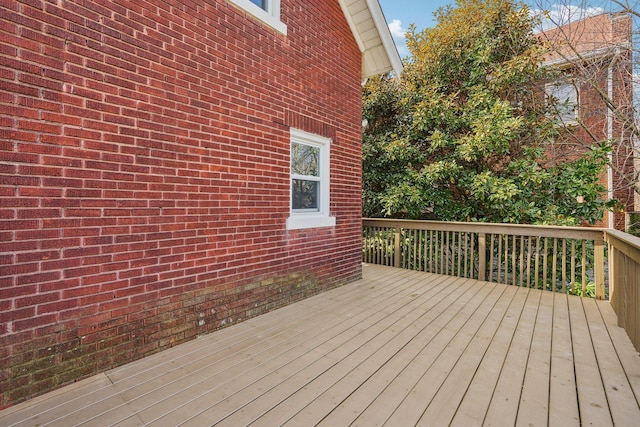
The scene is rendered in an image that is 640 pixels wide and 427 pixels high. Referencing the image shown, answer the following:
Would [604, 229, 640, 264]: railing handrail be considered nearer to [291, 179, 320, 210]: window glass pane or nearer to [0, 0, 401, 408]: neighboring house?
[0, 0, 401, 408]: neighboring house

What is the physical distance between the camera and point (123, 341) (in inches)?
98.3

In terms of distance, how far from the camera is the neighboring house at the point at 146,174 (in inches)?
79.6

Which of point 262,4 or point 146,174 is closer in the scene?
point 146,174

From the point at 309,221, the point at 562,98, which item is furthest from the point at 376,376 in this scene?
the point at 562,98

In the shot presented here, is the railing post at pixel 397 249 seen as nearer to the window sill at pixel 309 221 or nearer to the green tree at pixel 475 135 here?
the green tree at pixel 475 135

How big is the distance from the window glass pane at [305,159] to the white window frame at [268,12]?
4.65 feet

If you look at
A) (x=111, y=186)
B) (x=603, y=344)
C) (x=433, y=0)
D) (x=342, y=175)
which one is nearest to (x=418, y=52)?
(x=433, y=0)

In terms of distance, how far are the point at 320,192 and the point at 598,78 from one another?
250 inches

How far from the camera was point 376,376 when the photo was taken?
7.71 ft

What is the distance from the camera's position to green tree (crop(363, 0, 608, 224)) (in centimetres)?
583

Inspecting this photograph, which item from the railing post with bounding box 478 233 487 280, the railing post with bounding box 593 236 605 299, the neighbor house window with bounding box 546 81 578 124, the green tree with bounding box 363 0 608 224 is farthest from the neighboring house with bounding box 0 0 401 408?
the neighbor house window with bounding box 546 81 578 124

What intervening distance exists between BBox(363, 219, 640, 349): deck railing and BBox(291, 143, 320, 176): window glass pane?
2.62 meters

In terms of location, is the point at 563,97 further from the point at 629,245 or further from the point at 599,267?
the point at 629,245

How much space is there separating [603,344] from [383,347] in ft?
6.89
